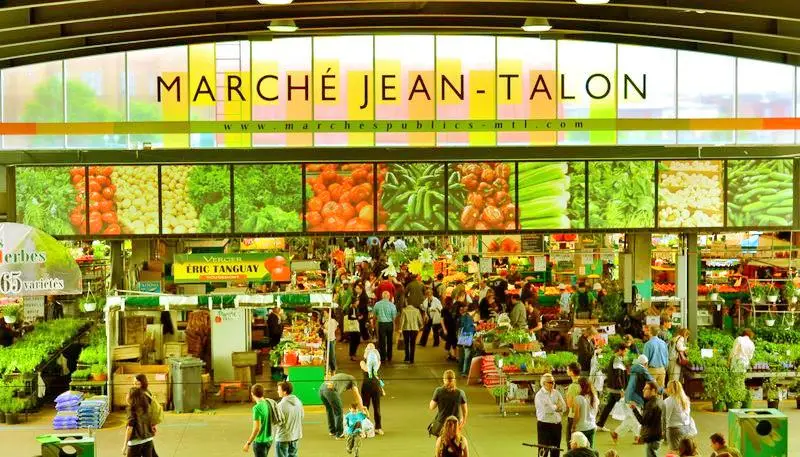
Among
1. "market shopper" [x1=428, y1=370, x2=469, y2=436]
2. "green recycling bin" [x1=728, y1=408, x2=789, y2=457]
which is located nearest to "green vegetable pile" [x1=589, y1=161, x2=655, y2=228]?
"market shopper" [x1=428, y1=370, x2=469, y2=436]

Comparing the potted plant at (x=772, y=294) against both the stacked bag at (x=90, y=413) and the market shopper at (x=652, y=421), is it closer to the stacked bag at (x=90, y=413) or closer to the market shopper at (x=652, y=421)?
the market shopper at (x=652, y=421)

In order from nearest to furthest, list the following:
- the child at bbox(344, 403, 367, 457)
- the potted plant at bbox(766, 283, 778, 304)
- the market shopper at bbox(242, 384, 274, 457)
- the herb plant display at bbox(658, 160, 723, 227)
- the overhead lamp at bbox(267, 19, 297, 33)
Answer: the market shopper at bbox(242, 384, 274, 457), the child at bbox(344, 403, 367, 457), the overhead lamp at bbox(267, 19, 297, 33), the herb plant display at bbox(658, 160, 723, 227), the potted plant at bbox(766, 283, 778, 304)

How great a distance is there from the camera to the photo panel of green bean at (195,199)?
73.4 feet

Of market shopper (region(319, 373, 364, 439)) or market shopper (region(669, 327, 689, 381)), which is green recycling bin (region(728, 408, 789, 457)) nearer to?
market shopper (region(319, 373, 364, 439))

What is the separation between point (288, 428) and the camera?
50.5 ft

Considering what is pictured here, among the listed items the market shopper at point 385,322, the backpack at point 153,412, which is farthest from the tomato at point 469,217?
the backpack at point 153,412

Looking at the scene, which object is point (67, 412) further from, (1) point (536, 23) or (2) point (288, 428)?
(1) point (536, 23)

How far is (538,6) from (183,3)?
4916 millimetres

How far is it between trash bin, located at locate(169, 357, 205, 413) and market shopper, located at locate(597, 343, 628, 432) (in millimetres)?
6661

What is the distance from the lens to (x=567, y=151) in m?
22.8

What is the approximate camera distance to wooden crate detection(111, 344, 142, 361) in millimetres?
21094

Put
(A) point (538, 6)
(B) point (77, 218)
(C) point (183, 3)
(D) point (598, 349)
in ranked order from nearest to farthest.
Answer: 1. (C) point (183, 3)
2. (A) point (538, 6)
3. (D) point (598, 349)
4. (B) point (77, 218)

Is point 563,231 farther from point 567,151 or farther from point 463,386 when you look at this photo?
point 463,386

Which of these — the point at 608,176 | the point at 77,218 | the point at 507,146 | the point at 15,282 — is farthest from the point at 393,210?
the point at 15,282
